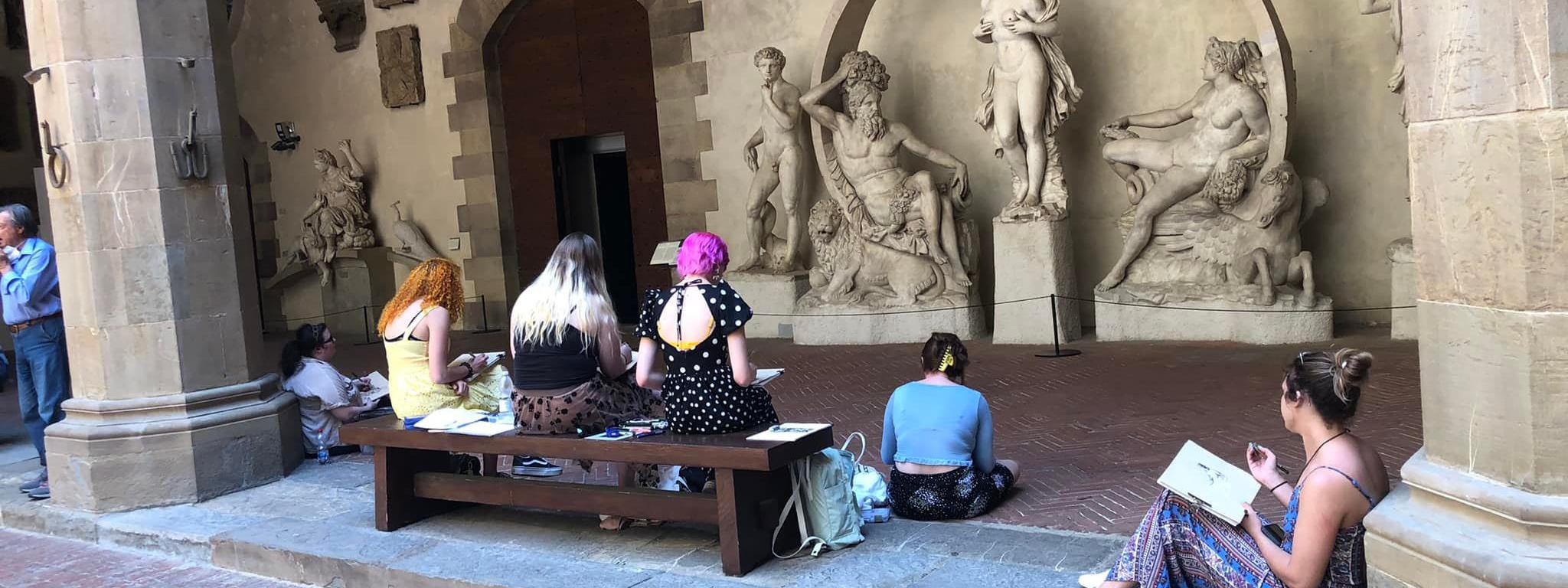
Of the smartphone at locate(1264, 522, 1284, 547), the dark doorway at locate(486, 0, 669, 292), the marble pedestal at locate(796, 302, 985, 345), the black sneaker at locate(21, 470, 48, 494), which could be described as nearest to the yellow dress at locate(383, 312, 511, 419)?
the black sneaker at locate(21, 470, 48, 494)

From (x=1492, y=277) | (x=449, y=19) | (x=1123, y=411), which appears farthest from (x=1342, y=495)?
(x=449, y=19)

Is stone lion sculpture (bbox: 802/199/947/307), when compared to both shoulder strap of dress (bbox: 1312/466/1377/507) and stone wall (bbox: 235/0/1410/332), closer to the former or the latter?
stone wall (bbox: 235/0/1410/332)

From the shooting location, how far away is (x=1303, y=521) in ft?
9.91

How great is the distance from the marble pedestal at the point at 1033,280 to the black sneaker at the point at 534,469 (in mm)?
4747

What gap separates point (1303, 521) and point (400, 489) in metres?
3.45

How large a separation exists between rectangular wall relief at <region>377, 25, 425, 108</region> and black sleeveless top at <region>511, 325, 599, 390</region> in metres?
10.8

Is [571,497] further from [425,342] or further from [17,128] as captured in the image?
[17,128]

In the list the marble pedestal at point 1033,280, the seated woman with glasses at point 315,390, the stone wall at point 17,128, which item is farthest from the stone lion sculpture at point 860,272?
the stone wall at point 17,128

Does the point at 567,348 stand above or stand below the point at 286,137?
below

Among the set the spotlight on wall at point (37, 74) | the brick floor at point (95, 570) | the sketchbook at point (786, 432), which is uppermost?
the spotlight on wall at point (37, 74)

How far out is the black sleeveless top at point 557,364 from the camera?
4688mm

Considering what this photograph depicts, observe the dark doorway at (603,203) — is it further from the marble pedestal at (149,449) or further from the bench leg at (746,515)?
the bench leg at (746,515)

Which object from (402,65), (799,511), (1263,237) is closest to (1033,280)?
(1263,237)

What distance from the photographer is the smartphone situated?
10.6 ft
